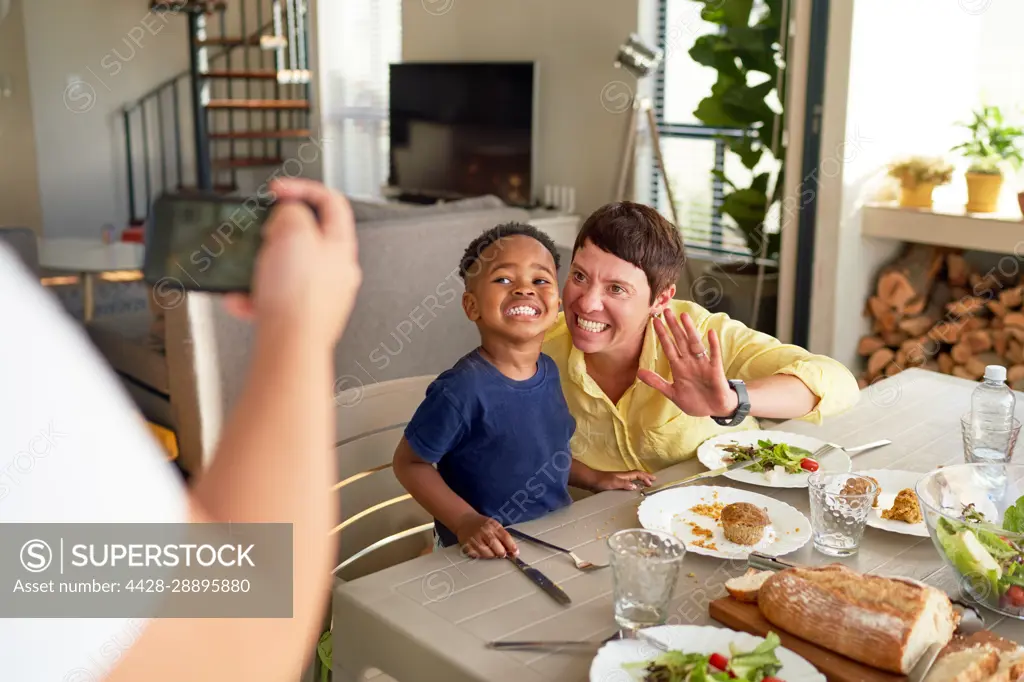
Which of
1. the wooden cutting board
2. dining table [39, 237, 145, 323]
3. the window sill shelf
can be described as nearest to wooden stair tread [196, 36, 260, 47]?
dining table [39, 237, 145, 323]

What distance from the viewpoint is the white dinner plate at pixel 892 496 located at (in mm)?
1166

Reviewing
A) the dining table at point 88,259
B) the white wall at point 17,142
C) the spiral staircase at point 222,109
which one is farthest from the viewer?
the spiral staircase at point 222,109

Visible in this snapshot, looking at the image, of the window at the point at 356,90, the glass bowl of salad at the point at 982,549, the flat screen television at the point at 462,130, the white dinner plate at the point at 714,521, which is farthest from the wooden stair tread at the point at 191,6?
the glass bowl of salad at the point at 982,549

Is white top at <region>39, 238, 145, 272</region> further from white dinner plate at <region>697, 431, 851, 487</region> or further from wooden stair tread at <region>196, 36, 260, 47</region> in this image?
white dinner plate at <region>697, 431, 851, 487</region>

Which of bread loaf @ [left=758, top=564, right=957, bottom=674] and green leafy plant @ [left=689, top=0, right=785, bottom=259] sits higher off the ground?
green leafy plant @ [left=689, top=0, right=785, bottom=259]

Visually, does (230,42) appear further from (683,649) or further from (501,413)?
(683,649)

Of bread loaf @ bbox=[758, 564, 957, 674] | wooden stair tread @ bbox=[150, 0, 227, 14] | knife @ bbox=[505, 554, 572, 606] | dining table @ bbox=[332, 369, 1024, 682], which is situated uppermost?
wooden stair tread @ bbox=[150, 0, 227, 14]

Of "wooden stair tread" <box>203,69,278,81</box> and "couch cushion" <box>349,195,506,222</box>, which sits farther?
"wooden stair tread" <box>203,69,278,81</box>

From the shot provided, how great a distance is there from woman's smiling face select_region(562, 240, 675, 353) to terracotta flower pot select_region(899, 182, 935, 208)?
1.95 metres

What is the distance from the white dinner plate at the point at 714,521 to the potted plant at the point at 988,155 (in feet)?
7.12

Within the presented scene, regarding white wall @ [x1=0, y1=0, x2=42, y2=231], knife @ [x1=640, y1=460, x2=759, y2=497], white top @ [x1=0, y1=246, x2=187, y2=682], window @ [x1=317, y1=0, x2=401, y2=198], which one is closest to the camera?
white top @ [x1=0, y1=246, x2=187, y2=682]

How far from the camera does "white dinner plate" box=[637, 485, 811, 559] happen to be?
1.11 metres

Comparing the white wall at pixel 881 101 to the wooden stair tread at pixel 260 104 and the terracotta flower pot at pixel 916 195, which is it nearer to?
the terracotta flower pot at pixel 916 195

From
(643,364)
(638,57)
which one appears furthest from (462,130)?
(643,364)
